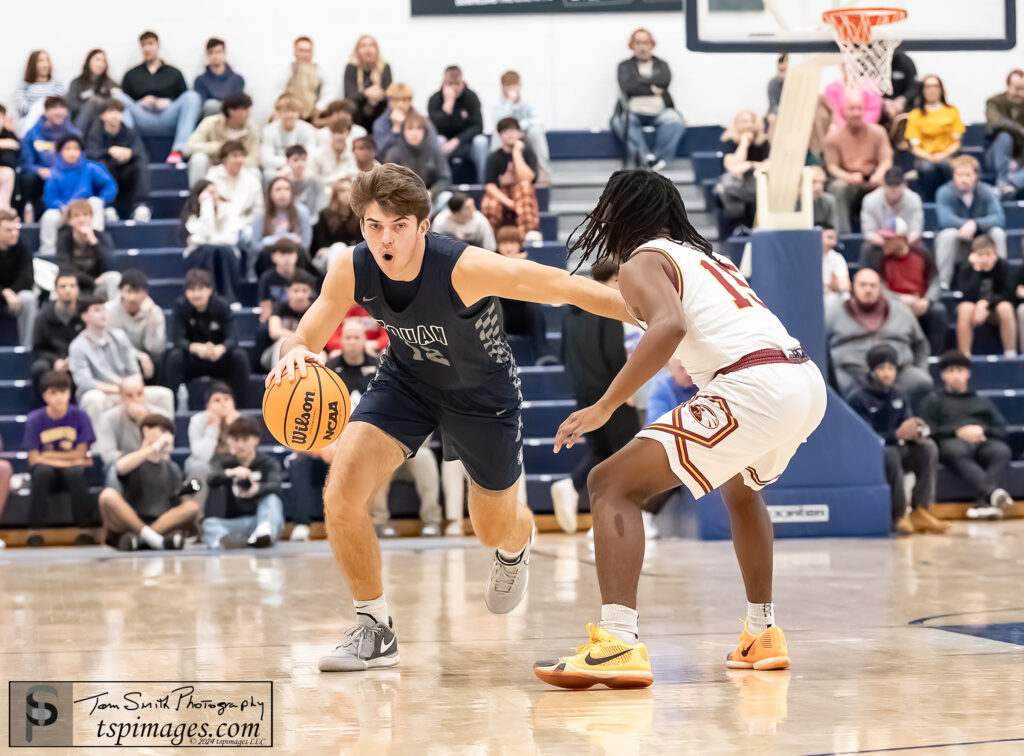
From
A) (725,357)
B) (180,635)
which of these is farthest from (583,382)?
(725,357)

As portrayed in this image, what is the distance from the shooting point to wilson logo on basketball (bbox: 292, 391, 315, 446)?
463 centimetres

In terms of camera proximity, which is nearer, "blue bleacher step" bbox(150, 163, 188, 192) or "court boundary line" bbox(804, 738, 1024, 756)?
"court boundary line" bbox(804, 738, 1024, 756)

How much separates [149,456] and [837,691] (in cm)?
697

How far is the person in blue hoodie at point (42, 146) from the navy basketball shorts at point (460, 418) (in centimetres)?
890

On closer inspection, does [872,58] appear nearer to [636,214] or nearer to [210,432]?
[636,214]

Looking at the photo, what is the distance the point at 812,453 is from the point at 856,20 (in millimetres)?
2965

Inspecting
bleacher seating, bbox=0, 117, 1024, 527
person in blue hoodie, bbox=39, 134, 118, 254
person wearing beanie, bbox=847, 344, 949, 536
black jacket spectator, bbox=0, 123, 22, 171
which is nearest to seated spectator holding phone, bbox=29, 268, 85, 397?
bleacher seating, bbox=0, 117, 1024, 527

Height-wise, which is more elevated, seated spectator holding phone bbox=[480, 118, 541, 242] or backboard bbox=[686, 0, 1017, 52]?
backboard bbox=[686, 0, 1017, 52]

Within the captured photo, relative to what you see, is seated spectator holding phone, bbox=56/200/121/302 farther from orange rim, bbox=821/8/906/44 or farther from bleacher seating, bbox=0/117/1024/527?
orange rim, bbox=821/8/906/44

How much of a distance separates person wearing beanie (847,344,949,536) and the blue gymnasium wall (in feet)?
0.94

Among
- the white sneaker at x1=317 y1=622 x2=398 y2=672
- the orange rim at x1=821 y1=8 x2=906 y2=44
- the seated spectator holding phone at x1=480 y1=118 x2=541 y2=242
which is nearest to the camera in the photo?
the white sneaker at x1=317 y1=622 x2=398 y2=672

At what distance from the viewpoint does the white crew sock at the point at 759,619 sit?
4.62 meters

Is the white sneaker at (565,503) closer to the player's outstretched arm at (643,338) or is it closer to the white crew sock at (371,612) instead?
the white crew sock at (371,612)

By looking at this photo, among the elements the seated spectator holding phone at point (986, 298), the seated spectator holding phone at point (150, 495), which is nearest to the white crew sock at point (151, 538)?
the seated spectator holding phone at point (150, 495)
